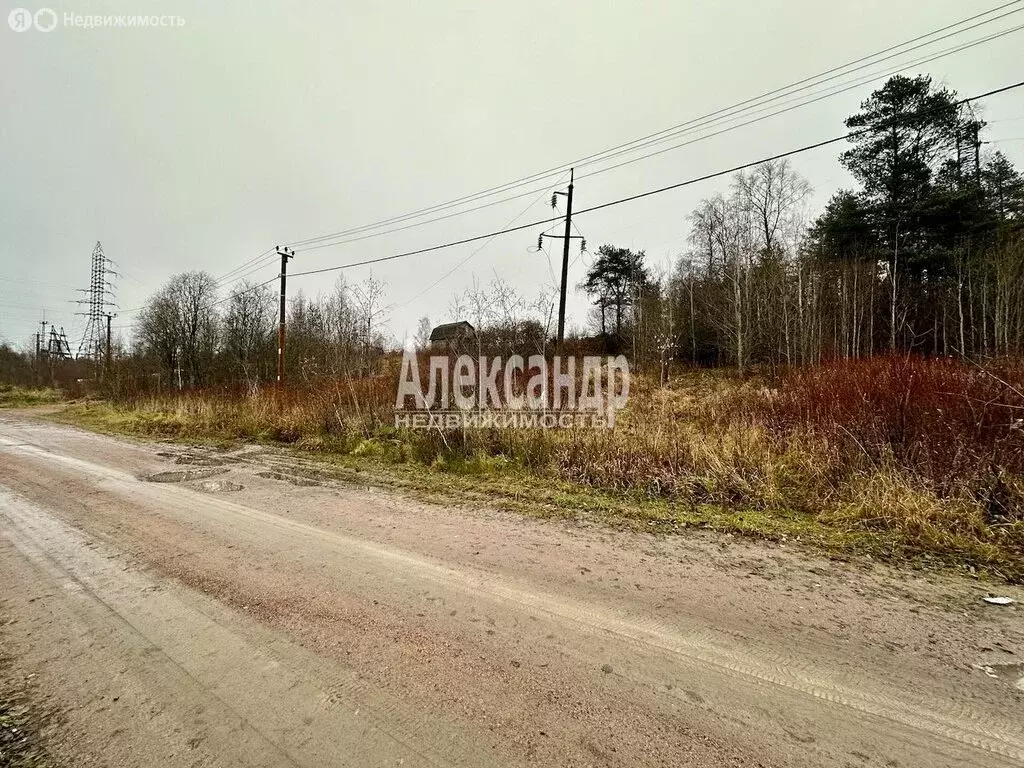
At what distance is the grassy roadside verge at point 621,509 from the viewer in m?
3.79

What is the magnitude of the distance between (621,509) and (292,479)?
5.08m

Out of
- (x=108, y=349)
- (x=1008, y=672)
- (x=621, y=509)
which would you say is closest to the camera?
(x=1008, y=672)

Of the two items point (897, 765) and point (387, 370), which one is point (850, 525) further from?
point (387, 370)

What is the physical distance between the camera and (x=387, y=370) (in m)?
12.2

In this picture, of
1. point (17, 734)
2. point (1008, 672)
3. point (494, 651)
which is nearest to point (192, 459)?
point (17, 734)

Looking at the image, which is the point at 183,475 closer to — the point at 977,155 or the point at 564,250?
the point at 564,250

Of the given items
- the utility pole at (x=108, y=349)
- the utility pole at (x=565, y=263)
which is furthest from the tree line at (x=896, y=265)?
the utility pole at (x=108, y=349)

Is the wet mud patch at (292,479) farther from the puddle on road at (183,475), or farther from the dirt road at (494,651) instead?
the dirt road at (494,651)

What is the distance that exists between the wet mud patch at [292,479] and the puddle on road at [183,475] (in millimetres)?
814

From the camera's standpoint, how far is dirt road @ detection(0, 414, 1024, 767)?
183 centimetres

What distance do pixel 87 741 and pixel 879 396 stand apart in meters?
8.71

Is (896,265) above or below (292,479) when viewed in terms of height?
above

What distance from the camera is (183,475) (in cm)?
701

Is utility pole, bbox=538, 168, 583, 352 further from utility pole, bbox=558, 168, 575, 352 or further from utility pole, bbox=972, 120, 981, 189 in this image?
utility pole, bbox=972, 120, 981, 189
